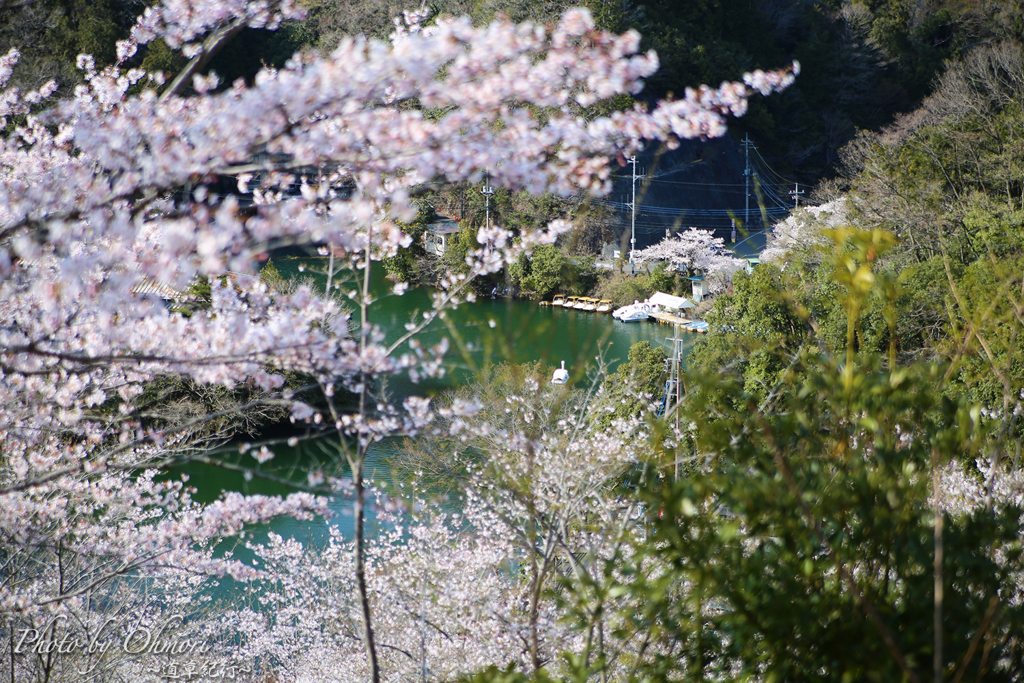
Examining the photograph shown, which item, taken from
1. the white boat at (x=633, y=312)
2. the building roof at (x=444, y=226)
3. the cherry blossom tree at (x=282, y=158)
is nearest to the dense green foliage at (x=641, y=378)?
the cherry blossom tree at (x=282, y=158)

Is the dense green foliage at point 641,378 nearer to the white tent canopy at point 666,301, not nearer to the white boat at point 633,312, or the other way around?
the white tent canopy at point 666,301

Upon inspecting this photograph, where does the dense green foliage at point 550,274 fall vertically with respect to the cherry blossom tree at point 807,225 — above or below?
below

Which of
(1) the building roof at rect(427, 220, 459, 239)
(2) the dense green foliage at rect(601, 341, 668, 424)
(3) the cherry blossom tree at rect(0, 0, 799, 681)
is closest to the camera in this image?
(3) the cherry blossom tree at rect(0, 0, 799, 681)

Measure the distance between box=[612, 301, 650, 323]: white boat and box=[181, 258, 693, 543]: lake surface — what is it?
0.21 meters

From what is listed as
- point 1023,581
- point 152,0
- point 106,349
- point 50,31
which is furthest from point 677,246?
point 106,349

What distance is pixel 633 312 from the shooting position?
60.6 ft

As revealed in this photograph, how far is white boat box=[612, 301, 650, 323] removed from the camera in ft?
60.6

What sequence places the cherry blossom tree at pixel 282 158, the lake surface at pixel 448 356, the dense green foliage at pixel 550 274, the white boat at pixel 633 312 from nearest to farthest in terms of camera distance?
the cherry blossom tree at pixel 282 158 → the lake surface at pixel 448 356 → the white boat at pixel 633 312 → the dense green foliage at pixel 550 274

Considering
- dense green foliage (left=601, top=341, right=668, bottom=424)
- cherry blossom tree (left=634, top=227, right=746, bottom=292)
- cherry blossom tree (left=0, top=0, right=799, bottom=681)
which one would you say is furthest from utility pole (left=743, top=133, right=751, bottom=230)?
cherry blossom tree (left=0, top=0, right=799, bottom=681)

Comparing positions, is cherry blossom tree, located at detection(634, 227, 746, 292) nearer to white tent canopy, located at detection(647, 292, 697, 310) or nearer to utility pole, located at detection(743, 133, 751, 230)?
white tent canopy, located at detection(647, 292, 697, 310)

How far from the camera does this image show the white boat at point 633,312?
1848 centimetres

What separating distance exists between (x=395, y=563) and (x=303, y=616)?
97 cm

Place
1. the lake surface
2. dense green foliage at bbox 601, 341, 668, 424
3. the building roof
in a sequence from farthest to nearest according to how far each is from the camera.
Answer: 1. the building roof
2. dense green foliage at bbox 601, 341, 668, 424
3. the lake surface

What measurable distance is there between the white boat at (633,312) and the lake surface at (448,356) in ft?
0.68
